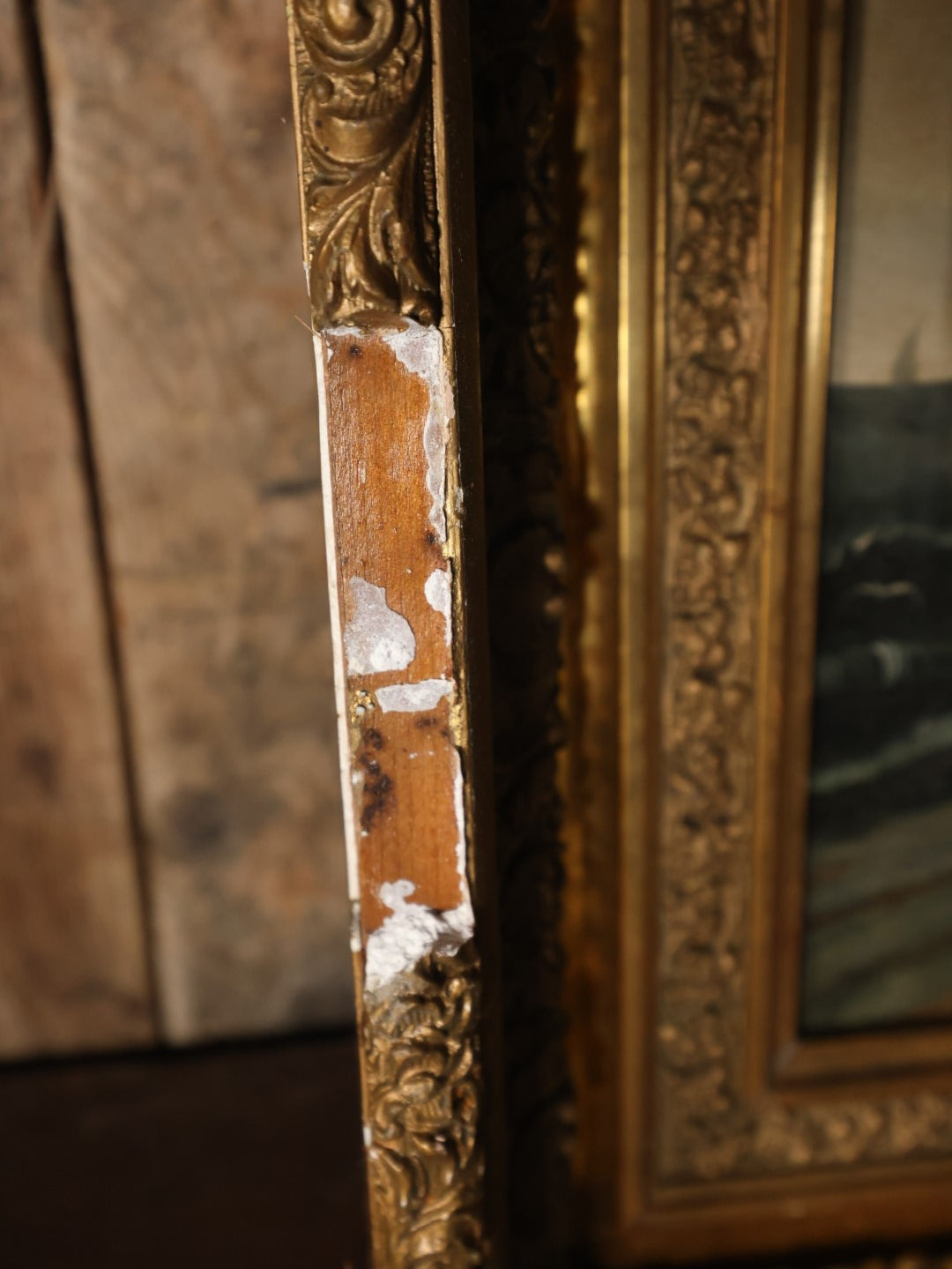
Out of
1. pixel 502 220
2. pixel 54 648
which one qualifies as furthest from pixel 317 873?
pixel 502 220

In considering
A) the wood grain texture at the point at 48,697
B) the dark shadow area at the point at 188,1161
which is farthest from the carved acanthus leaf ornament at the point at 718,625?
the wood grain texture at the point at 48,697

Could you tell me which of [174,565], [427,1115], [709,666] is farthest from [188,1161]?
[709,666]

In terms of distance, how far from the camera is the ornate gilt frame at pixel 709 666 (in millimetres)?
503

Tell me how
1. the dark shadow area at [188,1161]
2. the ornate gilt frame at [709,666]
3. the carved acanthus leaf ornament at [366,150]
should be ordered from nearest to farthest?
the carved acanthus leaf ornament at [366,150] → the ornate gilt frame at [709,666] → the dark shadow area at [188,1161]

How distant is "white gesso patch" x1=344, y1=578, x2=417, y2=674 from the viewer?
1.46 feet

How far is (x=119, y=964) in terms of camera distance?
0.86 meters

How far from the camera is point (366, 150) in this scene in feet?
1.31

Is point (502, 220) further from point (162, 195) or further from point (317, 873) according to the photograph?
point (317, 873)

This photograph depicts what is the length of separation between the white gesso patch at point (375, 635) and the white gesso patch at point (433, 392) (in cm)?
5

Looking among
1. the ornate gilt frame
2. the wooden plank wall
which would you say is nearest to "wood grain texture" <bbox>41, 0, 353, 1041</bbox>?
the wooden plank wall

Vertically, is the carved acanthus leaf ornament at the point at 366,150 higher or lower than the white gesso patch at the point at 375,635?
higher

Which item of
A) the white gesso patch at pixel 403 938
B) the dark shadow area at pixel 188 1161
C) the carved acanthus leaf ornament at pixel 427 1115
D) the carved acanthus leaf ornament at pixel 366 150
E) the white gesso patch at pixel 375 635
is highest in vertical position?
the carved acanthus leaf ornament at pixel 366 150

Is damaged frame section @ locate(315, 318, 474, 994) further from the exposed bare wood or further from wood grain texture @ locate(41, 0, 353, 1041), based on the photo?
wood grain texture @ locate(41, 0, 353, 1041)

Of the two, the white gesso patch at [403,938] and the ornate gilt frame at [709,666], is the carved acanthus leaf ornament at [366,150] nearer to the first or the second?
the ornate gilt frame at [709,666]
